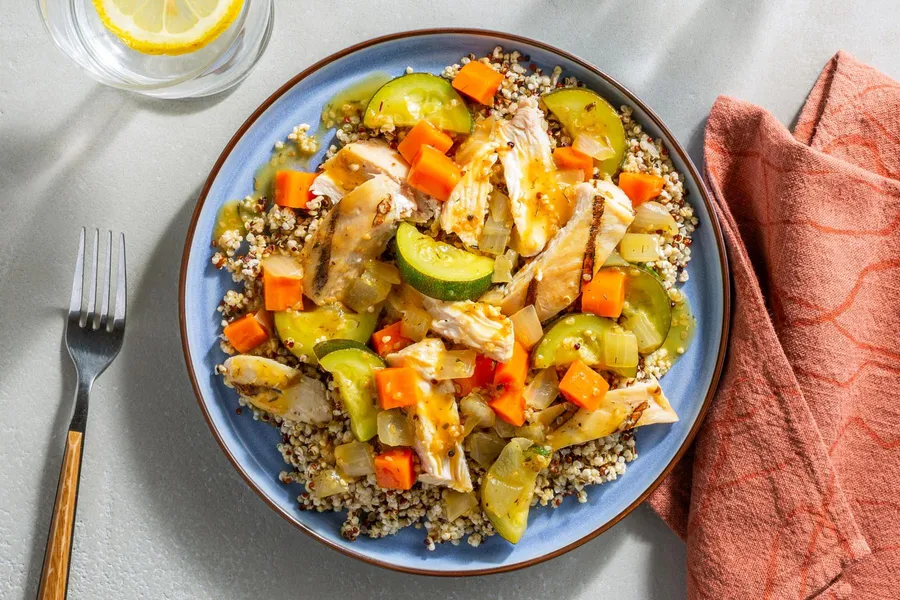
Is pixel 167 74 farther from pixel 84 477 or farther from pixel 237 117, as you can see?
pixel 84 477

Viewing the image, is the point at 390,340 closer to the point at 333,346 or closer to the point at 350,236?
the point at 333,346

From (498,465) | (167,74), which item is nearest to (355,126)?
(167,74)

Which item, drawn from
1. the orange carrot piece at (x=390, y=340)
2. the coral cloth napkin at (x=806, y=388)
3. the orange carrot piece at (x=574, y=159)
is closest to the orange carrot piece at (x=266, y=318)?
the orange carrot piece at (x=390, y=340)

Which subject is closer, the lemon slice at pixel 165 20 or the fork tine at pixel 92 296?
the lemon slice at pixel 165 20

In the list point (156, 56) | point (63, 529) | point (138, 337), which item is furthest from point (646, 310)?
point (63, 529)

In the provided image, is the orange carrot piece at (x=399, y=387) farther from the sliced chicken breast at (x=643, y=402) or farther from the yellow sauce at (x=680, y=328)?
the yellow sauce at (x=680, y=328)
